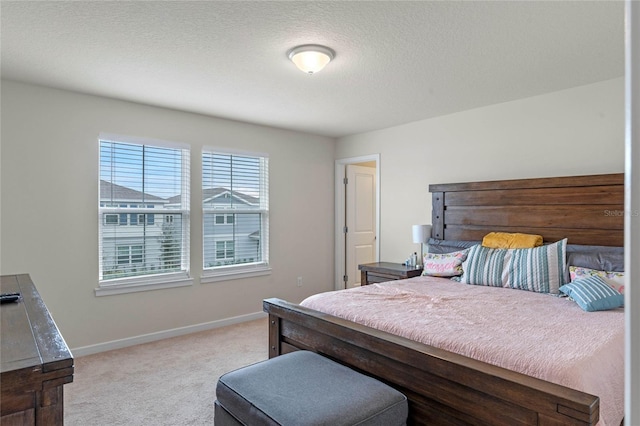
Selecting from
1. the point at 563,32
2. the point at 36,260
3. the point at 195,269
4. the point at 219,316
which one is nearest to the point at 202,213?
the point at 195,269

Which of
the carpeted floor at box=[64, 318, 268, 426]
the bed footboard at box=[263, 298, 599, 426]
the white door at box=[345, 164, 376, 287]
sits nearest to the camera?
the bed footboard at box=[263, 298, 599, 426]

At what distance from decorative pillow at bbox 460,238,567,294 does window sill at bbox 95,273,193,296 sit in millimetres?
2946

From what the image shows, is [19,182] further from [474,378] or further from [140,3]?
[474,378]

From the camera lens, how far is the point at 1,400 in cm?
97

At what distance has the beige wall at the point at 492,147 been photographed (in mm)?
3242

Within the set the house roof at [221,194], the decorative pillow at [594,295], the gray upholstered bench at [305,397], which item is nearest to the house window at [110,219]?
the house roof at [221,194]

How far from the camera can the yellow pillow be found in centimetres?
336

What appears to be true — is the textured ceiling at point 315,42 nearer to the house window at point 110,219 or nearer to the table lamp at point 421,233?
the house window at point 110,219

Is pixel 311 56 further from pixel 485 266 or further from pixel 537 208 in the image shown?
pixel 537 208

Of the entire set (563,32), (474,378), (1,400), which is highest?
(563,32)

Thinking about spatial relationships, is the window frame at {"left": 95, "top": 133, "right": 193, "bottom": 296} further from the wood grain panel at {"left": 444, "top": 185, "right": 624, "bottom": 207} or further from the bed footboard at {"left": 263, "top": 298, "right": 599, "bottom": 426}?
the wood grain panel at {"left": 444, "top": 185, "right": 624, "bottom": 207}

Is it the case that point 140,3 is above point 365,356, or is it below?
above

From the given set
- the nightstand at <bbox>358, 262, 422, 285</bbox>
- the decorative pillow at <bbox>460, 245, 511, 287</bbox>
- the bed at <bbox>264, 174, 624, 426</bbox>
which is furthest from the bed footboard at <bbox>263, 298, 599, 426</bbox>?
the nightstand at <bbox>358, 262, 422, 285</bbox>

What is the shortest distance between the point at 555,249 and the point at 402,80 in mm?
1863
